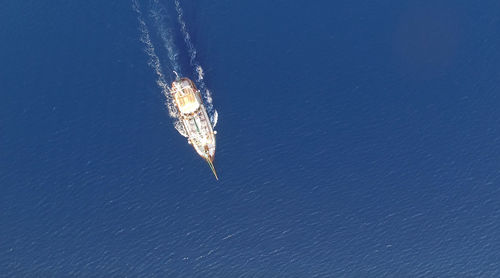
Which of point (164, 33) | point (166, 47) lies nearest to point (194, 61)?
point (166, 47)

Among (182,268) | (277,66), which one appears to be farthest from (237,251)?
(277,66)

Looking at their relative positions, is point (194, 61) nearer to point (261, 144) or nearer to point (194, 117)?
point (194, 117)

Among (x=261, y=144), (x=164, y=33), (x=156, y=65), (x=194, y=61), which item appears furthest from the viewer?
(x=261, y=144)

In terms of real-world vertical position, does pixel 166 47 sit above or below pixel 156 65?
above

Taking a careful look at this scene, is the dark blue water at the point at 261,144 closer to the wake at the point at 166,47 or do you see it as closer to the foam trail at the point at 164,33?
the wake at the point at 166,47

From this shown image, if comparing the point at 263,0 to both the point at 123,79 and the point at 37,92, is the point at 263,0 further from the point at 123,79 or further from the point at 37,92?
the point at 37,92

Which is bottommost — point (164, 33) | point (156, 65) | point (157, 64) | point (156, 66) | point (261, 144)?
point (261, 144)
